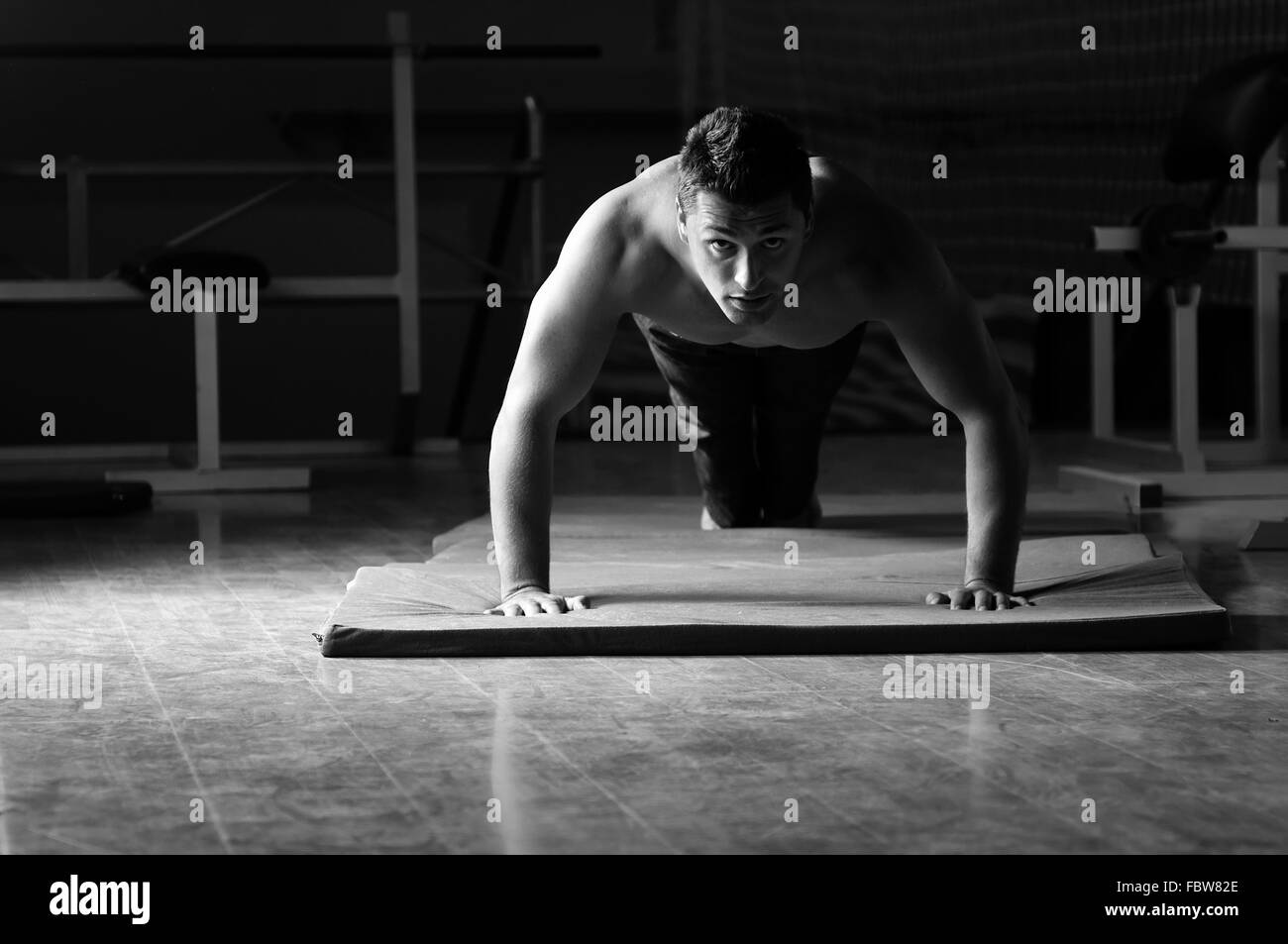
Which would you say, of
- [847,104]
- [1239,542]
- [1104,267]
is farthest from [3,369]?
[1239,542]

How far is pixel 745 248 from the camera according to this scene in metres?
1.98

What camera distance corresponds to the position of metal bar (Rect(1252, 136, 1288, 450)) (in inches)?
180

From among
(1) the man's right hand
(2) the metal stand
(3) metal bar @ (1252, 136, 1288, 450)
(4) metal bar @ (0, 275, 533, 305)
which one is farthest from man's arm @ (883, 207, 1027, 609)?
(4) metal bar @ (0, 275, 533, 305)

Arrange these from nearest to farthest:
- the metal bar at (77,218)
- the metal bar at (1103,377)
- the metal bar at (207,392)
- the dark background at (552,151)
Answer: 1. the metal bar at (207,392)
2. the metal bar at (1103,377)
3. the metal bar at (77,218)
4. the dark background at (552,151)

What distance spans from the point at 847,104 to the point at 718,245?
16.2 ft

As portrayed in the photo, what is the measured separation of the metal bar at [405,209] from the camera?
18.1 feet

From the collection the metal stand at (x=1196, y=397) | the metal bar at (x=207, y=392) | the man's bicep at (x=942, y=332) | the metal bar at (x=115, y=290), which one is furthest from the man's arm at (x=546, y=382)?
the metal bar at (x=115, y=290)

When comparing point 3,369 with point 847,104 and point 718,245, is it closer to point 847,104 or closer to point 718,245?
point 847,104

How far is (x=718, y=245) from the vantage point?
1.99 m

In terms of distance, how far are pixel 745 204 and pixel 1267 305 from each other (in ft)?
10.3

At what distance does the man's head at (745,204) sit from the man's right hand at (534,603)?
44 cm

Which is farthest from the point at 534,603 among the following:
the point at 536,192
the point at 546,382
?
the point at 536,192

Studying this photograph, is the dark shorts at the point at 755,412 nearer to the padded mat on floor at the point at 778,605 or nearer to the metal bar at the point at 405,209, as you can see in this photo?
the padded mat on floor at the point at 778,605

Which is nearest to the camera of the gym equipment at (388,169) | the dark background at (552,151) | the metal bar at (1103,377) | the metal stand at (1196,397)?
the metal stand at (1196,397)
